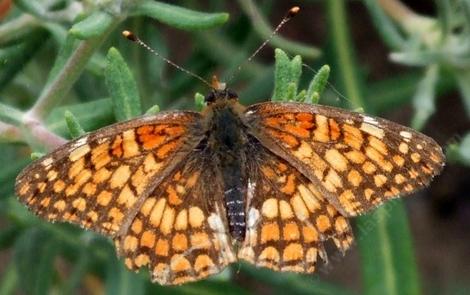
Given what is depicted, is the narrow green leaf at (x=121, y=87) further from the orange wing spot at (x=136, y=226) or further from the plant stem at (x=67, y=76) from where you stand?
the orange wing spot at (x=136, y=226)

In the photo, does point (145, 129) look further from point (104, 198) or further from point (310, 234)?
point (310, 234)

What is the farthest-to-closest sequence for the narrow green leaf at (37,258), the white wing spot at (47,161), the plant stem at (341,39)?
1. the plant stem at (341,39)
2. the narrow green leaf at (37,258)
3. the white wing spot at (47,161)

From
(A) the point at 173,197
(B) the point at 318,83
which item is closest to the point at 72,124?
(A) the point at 173,197

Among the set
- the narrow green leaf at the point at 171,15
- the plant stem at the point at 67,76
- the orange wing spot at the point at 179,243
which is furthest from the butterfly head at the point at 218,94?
the orange wing spot at the point at 179,243

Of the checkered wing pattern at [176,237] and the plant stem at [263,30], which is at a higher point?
the plant stem at [263,30]

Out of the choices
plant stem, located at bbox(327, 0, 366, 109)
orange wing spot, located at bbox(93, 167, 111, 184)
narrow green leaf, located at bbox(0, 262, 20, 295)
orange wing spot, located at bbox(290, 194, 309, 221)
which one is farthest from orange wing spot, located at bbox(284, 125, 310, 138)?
narrow green leaf, located at bbox(0, 262, 20, 295)

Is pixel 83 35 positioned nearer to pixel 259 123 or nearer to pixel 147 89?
pixel 259 123
